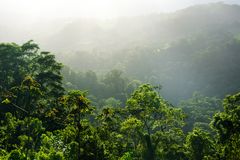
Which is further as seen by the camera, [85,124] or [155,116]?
[155,116]

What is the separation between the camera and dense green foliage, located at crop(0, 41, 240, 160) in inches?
1036

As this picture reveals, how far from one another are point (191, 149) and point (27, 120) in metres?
18.0

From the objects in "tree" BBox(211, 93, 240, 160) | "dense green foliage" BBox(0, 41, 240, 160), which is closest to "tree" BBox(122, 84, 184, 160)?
"dense green foliage" BBox(0, 41, 240, 160)

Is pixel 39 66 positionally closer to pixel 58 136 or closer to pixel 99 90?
pixel 58 136

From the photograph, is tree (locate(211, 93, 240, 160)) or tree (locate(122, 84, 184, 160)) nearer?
tree (locate(211, 93, 240, 160))

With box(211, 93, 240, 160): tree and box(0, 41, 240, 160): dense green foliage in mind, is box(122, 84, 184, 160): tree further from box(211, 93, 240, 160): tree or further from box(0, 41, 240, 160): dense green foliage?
box(211, 93, 240, 160): tree

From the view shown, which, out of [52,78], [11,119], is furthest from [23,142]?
[52,78]

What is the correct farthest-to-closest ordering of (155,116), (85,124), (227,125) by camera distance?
(155,116), (227,125), (85,124)

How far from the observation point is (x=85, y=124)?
28.6m

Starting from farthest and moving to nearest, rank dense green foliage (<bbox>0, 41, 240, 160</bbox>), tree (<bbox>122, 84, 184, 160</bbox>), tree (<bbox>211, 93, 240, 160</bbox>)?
1. tree (<bbox>122, 84, 184, 160</bbox>)
2. tree (<bbox>211, 93, 240, 160</bbox>)
3. dense green foliage (<bbox>0, 41, 240, 160</bbox>)

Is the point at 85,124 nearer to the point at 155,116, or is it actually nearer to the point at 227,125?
the point at 227,125

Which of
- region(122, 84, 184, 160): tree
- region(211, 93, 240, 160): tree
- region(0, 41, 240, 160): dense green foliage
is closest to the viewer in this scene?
region(0, 41, 240, 160): dense green foliage

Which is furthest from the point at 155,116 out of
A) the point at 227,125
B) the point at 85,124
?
the point at 85,124

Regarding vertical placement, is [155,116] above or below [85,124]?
below
